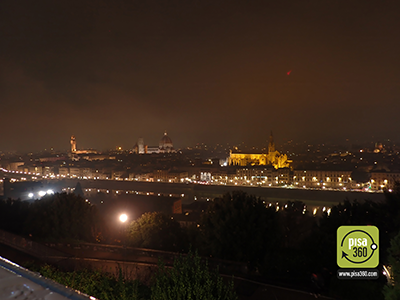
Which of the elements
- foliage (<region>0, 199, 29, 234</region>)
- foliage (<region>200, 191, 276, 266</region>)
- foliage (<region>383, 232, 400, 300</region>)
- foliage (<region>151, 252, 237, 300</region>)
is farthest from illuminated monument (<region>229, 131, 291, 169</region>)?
foliage (<region>151, 252, 237, 300</region>)

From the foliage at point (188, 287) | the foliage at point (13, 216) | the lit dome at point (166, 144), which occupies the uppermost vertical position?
the lit dome at point (166, 144)

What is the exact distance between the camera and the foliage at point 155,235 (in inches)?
271

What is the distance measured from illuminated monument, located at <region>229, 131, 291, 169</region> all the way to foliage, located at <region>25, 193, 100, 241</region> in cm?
3917

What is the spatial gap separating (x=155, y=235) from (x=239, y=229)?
240cm

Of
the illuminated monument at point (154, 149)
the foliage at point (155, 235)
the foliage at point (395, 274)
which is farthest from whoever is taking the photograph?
the illuminated monument at point (154, 149)

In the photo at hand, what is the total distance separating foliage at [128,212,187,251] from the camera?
6.89 m

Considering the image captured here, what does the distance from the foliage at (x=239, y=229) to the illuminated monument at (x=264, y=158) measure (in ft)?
130

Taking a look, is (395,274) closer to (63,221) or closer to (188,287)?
(188,287)

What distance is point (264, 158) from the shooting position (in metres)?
48.8

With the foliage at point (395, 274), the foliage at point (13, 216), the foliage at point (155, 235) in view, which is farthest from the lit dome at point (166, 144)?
the foliage at point (395, 274)

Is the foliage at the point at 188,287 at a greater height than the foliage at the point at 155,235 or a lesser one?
greater

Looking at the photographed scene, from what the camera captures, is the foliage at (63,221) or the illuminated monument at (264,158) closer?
the foliage at (63,221)

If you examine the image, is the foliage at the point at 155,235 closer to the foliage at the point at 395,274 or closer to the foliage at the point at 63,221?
the foliage at the point at 63,221

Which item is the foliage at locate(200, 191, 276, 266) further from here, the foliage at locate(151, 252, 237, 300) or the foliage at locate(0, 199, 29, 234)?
the foliage at locate(0, 199, 29, 234)
